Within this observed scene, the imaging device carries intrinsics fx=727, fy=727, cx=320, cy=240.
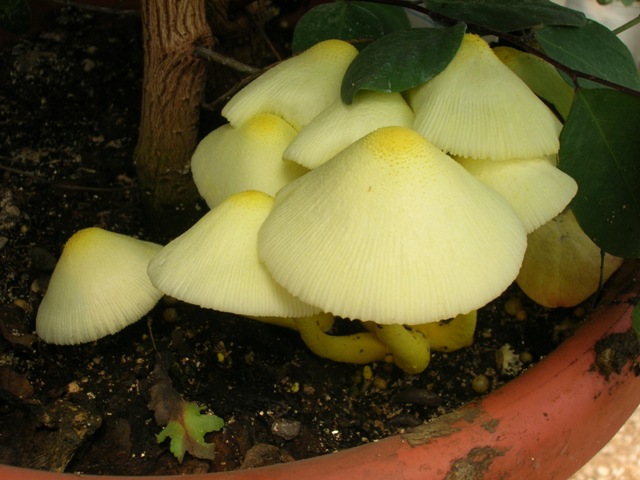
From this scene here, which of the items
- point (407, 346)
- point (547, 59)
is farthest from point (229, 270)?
point (547, 59)

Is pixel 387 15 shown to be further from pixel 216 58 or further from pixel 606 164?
pixel 606 164

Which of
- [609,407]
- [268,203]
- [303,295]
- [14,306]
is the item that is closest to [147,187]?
[14,306]

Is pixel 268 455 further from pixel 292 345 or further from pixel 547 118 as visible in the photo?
pixel 547 118

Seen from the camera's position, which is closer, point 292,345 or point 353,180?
Answer: point 353,180

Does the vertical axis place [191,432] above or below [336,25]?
below

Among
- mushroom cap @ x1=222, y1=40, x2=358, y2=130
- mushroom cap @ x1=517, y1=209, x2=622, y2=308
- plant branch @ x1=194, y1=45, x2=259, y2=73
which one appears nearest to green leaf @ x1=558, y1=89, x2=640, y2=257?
mushroom cap @ x1=517, y1=209, x2=622, y2=308

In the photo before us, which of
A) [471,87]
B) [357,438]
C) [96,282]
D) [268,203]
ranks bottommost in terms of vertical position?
[357,438]

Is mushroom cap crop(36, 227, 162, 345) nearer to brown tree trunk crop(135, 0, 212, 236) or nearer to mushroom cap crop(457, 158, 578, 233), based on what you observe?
brown tree trunk crop(135, 0, 212, 236)
